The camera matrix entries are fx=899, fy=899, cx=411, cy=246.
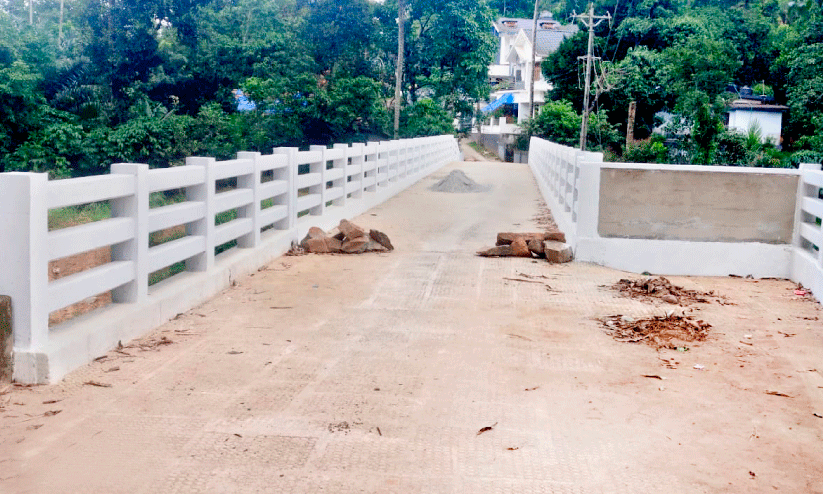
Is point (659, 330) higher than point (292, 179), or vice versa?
point (292, 179)

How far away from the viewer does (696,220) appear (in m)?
10.4

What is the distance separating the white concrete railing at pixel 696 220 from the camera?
10266 mm

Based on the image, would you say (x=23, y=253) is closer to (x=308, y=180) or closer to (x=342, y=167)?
(x=308, y=180)

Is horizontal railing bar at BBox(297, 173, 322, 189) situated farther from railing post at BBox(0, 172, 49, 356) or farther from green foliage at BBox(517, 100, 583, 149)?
green foliage at BBox(517, 100, 583, 149)

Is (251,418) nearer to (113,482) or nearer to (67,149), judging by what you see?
(113,482)

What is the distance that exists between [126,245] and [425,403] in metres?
2.71

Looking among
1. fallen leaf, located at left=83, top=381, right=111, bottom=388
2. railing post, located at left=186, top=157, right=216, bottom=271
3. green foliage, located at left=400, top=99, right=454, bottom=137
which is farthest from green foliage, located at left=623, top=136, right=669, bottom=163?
fallen leaf, located at left=83, top=381, right=111, bottom=388

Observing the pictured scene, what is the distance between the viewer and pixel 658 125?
48.7 meters

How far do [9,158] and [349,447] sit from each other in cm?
3270

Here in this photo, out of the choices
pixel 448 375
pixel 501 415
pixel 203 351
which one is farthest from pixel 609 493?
pixel 203 351

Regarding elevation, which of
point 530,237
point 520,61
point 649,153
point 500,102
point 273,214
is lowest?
point 530,237

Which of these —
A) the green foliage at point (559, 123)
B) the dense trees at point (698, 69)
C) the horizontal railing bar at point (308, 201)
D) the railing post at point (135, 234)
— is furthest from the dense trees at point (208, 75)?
the railing post at point (135, 234)

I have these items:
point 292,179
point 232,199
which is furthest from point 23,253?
point 292,179

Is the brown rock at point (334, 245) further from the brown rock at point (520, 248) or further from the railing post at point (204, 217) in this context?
Result: the railing post at point (204, 217)
